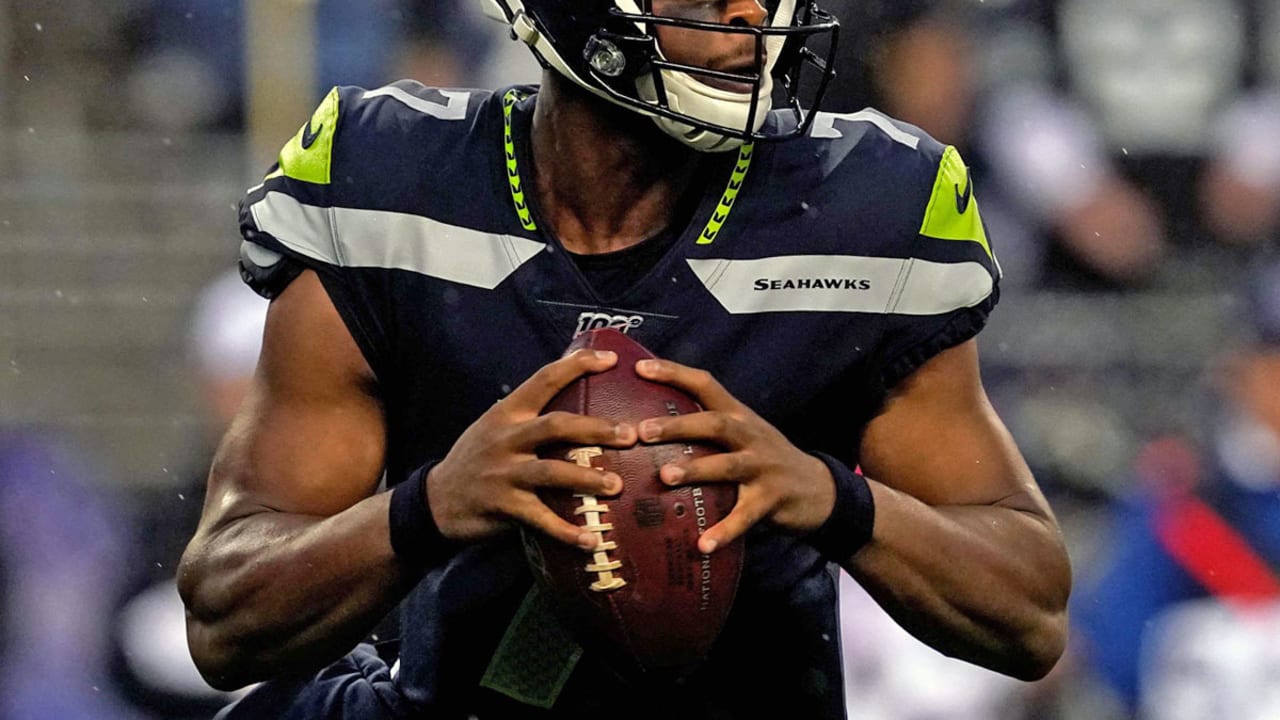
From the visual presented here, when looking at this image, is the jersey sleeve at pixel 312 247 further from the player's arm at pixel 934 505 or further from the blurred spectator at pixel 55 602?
the blurred spectator at pixel 55 602

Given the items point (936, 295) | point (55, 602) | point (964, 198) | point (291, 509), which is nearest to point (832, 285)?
point (936, 295)

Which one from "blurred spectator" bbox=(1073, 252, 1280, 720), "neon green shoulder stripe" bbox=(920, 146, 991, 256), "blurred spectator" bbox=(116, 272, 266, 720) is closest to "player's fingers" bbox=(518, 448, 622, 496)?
"neon green shoulder stripe" bbox=(920, 146, 991, 256)

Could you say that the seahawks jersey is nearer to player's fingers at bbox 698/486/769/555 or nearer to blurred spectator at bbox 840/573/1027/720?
player's fingers at bbox 698/486/769/555

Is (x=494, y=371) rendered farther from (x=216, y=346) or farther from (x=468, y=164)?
(x=216, y=346)

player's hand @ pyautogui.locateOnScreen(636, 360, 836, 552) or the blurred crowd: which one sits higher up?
player's hand @ pyautogui.locateOnScreen(636, 360, 836, 552)

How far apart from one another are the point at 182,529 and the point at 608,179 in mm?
2844

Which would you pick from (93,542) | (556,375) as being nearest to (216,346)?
(93,542)

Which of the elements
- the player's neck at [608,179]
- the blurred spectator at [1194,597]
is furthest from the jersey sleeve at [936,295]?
the blurred spectator at [1194,597]

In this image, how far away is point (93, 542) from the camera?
5098 mm

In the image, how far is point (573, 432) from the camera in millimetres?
2146

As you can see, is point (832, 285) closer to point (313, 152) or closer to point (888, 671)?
point (313, 152)

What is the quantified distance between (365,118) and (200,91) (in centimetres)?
363

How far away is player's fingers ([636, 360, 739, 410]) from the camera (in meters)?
2.22

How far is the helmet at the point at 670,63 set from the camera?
8.08ft
